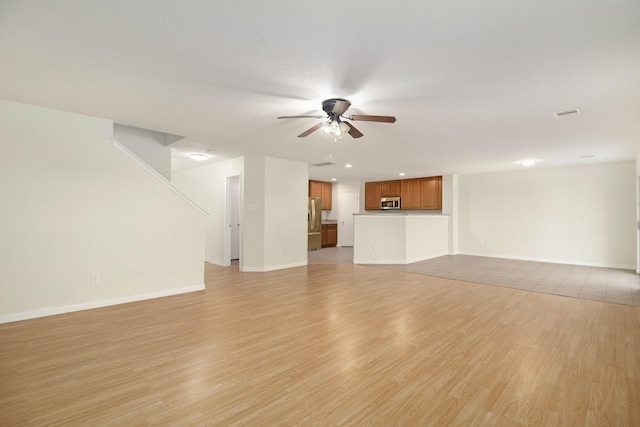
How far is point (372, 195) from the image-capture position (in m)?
10.6

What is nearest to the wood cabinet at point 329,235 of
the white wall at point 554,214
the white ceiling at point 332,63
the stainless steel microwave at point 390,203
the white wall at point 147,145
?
the stainless steel microwave at point 390,203

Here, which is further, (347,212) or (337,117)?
(347,212)

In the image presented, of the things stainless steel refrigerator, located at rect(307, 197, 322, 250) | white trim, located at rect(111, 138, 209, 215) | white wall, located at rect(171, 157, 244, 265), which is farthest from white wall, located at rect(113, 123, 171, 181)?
stainless steel refrigerator, located at rect(307, 197, 322, 250)

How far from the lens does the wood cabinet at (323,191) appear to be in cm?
1033

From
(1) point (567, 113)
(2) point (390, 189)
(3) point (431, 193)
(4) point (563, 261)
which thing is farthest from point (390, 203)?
(1) point (567, 113)

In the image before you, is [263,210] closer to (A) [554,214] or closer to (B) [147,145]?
(B) [147,145]

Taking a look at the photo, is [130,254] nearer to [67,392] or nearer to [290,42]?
[67,392]

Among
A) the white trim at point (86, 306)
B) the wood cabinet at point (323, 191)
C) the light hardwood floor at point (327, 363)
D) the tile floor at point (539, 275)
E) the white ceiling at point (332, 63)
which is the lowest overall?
the light hardwood floor at point (327, 363)

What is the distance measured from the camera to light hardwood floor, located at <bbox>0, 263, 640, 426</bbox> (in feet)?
6.11

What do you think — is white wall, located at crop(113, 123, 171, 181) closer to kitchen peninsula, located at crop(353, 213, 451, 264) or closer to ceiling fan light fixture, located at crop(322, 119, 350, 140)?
ceiling fan light fixture, located at crop(322, 119, 350, 140)

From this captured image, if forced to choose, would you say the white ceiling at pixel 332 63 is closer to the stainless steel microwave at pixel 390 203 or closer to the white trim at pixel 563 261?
the white trim at pixel 563 261

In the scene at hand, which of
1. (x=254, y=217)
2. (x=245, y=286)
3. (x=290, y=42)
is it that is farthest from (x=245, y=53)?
(x=254, y=217)

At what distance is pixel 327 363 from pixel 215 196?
18.8ft

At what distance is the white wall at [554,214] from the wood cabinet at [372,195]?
2.62 meters
